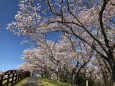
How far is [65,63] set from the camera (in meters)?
59.3

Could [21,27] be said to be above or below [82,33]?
below

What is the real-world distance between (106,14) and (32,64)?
69081mm

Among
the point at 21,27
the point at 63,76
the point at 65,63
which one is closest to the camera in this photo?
the point at 21,27

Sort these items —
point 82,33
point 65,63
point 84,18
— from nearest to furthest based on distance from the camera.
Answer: point 84,18 < point 82,33 < point 65,63

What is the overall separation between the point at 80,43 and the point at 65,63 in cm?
1402

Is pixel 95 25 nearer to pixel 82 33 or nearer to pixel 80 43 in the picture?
pixel 82 33

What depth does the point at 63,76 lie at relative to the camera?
89.1m

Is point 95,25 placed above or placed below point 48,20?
above

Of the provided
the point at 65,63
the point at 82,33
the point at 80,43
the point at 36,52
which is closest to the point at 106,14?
the point at 82,33

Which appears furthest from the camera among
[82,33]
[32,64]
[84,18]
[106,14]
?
[32,64]

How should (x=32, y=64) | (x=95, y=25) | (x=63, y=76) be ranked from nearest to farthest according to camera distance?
(x=95, y=25), (x=63, y=76), (x=32, y=64)

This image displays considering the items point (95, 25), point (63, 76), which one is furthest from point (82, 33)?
point (63, 76)

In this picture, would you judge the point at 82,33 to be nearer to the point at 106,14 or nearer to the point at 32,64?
the point at 106,14

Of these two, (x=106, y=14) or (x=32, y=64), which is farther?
(x=32, y=64)
